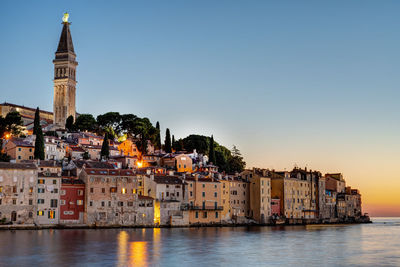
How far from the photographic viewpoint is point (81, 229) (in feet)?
210

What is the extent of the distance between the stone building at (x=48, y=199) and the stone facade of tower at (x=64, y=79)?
64.8 m

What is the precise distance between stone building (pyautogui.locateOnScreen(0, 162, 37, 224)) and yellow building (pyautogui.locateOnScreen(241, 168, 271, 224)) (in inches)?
1513

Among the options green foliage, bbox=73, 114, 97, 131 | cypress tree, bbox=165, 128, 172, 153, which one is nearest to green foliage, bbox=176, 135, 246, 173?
cypress tree, bbox=165, 128, 172, 153

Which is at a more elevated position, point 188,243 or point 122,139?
point 122,139

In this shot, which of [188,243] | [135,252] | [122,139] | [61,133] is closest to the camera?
[135,252]

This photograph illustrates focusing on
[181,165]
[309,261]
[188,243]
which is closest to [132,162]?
[181,165]

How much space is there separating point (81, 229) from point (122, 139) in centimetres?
4986

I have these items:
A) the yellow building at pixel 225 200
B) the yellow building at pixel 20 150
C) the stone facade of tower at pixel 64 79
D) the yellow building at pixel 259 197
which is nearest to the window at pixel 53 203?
the yellow building at pixel 20 150

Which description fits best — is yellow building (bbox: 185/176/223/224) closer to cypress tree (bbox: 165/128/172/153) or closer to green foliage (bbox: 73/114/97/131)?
cypress tree (bbox: 165/128/172/153)

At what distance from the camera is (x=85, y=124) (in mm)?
112062

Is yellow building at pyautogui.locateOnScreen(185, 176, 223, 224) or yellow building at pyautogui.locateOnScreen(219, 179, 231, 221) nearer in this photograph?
yellow building at pyautogui.locateOnScreen(185, 176, 223, 224)

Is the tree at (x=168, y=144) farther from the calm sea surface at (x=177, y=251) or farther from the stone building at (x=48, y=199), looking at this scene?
the calm sea surface at (x=177, y=251)

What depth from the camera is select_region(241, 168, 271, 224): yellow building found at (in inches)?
3415

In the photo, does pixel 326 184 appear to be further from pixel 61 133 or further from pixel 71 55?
pixel 71 55
